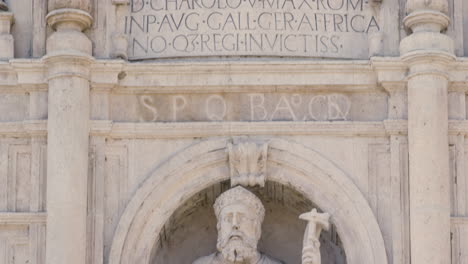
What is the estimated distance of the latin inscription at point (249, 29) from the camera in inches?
656

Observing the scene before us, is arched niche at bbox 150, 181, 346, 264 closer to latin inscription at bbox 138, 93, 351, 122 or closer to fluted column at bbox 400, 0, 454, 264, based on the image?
latin inscription at bbox 138, 93, 351, 122

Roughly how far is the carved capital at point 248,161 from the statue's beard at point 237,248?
0.55 m

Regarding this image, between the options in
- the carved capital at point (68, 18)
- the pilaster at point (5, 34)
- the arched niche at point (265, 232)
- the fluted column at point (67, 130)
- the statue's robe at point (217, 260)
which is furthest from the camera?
the arched niche at point (265, 232)

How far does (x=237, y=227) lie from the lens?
1622 cm

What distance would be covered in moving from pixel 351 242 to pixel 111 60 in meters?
3.06

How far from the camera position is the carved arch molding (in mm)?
16047

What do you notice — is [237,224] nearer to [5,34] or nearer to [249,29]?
[249,29]

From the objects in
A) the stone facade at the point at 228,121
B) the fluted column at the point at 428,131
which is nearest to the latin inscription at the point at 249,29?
the stone facade at the point at 228,121

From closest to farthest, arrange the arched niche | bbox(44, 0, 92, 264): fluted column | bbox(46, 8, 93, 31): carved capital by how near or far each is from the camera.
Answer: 1. bbox(44, 0, 92, 264): fluted column
2. bbox(46, 8, 93, 31): carved capital
3. the arched niche

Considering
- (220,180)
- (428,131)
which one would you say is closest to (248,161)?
(220,180)

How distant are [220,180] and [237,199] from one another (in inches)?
12.4

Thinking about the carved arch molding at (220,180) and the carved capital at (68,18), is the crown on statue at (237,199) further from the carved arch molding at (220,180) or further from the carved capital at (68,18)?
the carved capital at (68,18)

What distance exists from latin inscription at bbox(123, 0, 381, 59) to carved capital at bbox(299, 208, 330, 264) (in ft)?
5.91

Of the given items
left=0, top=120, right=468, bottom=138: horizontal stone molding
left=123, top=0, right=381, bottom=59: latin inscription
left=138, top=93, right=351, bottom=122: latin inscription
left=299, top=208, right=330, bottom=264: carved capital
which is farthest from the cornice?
left=299, top=208, right=330, bottom=264: carved capital
